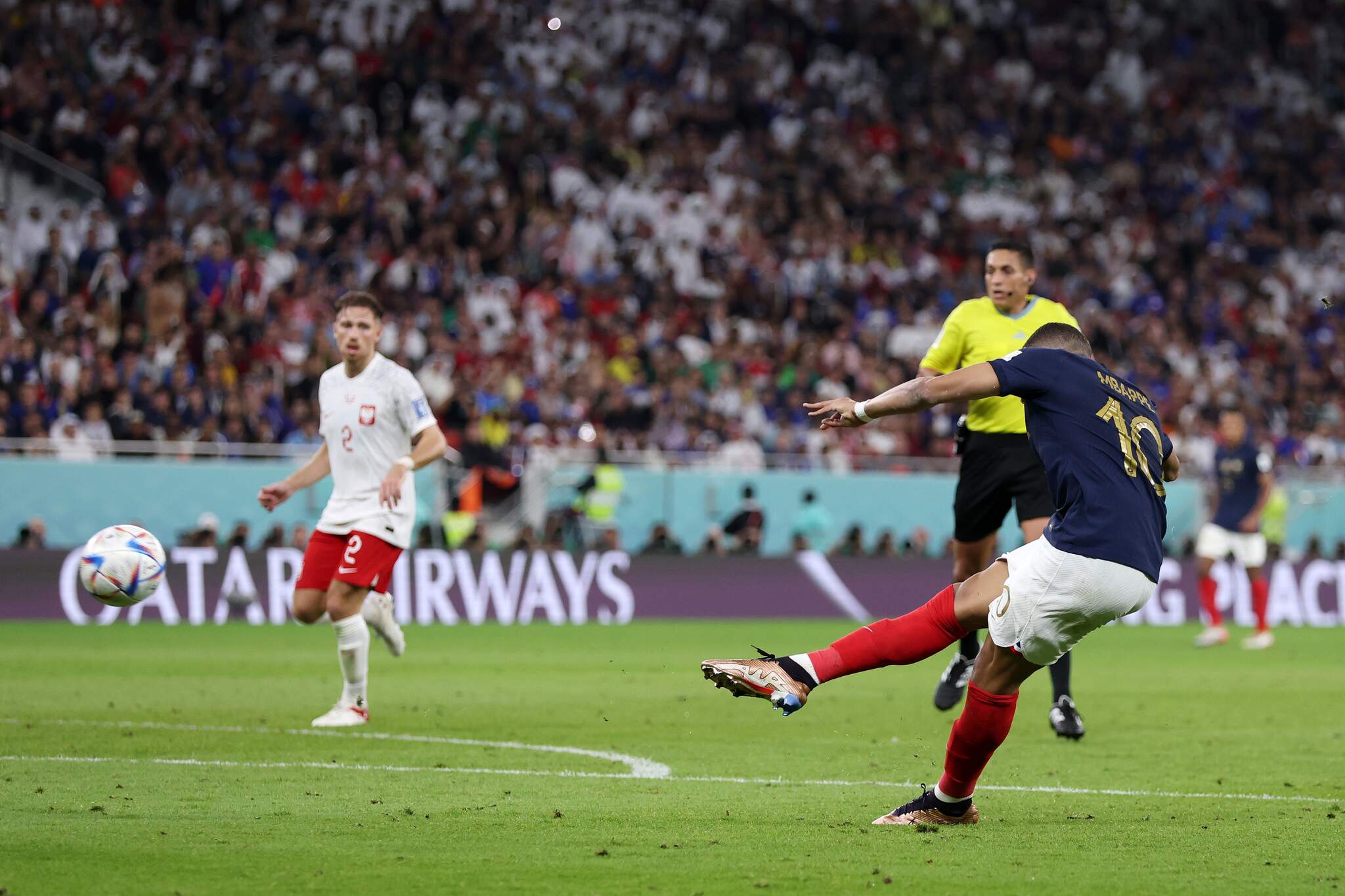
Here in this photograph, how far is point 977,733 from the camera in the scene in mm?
6422

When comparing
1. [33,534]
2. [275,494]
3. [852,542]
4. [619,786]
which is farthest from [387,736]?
[852,542]

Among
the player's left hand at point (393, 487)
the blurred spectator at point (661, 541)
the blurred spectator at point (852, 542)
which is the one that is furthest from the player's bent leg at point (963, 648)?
the blurred spectator at point (852, 542)

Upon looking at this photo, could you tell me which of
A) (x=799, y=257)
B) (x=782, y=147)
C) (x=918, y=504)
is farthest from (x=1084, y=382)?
(x=782, y=147)

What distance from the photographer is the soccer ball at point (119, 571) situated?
9.11 m

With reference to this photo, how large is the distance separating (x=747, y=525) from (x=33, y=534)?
339 inches

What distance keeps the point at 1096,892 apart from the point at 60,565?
15.4 meters

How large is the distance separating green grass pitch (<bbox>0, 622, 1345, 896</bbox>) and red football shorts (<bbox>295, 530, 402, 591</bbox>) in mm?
856

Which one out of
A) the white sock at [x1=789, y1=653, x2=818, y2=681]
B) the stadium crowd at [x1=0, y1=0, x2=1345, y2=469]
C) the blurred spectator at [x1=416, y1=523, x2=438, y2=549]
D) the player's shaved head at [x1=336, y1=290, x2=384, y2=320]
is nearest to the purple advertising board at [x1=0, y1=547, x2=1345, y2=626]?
the blurred spectator at [x1=416, y1=523, x2=438, y2=549]

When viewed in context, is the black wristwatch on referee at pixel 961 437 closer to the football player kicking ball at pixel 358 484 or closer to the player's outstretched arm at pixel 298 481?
the football player kicking ball at pixel 358 484

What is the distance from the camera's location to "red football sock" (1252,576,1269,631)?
18562mm

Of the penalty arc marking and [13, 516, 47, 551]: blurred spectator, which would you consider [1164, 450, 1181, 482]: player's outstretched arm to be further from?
[13, 516, 47, 551]: blurred spectator

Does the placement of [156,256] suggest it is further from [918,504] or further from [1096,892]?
[1096,892]

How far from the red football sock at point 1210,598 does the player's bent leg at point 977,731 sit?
12.7 meters

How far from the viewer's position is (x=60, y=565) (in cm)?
1856
